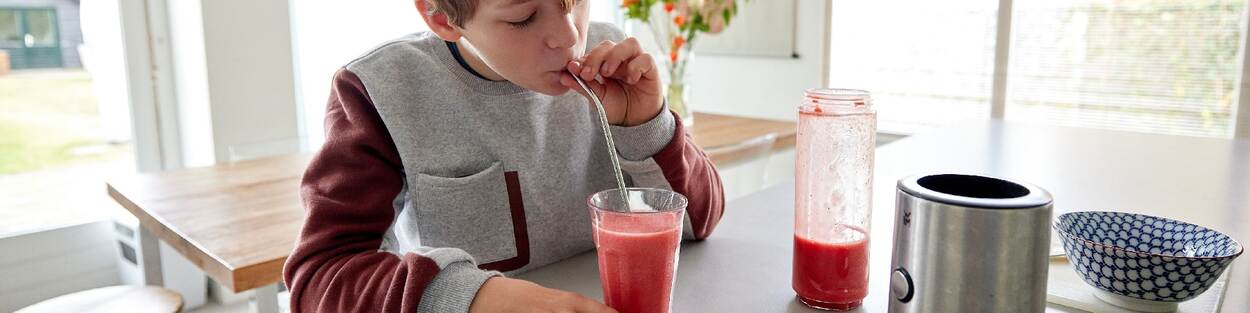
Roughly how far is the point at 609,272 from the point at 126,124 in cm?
262

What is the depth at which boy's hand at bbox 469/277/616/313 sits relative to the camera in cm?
67

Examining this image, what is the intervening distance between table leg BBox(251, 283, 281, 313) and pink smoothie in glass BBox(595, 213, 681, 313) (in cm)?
109

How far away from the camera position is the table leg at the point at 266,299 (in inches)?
60.9

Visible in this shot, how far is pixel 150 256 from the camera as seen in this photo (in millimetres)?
2064

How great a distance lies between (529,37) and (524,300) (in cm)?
28

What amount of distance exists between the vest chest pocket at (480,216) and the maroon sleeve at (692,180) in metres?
0.19

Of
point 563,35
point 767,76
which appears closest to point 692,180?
point 563,35

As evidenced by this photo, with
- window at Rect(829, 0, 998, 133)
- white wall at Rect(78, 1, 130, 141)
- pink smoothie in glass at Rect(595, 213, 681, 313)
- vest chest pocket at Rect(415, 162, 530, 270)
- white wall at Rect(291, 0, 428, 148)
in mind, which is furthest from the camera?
window at Rect(829, 0, 998, 133)

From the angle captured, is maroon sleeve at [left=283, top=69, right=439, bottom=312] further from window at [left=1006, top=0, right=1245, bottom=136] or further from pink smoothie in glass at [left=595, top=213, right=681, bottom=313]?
window at [left=1006, top=0, right=1245, bottom=136]

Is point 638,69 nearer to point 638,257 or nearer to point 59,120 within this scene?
point 638,257

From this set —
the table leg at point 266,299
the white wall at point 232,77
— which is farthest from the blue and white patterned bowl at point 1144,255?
the white wall at point 232,77

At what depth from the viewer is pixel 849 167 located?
2.37 ft

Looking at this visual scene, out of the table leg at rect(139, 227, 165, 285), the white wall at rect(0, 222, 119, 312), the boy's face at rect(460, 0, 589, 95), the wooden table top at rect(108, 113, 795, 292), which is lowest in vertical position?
the white wall at rect(0, 222, 119, 312)

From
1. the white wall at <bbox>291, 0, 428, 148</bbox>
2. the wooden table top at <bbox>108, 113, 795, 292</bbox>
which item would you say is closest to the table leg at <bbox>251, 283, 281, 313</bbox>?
the wooden table top at <bbox>108, 113, 795, 292</bbox>
